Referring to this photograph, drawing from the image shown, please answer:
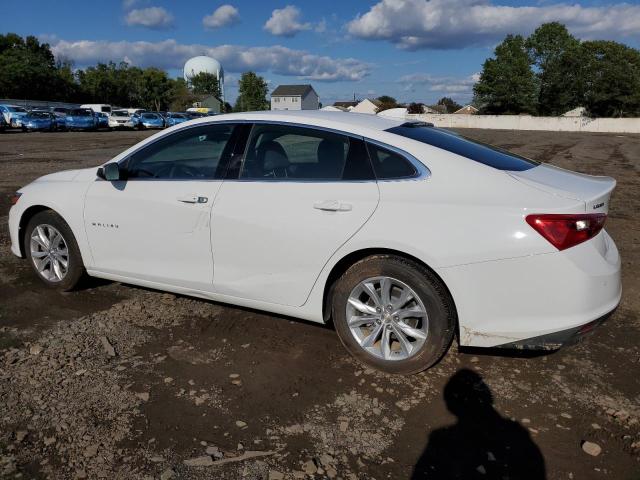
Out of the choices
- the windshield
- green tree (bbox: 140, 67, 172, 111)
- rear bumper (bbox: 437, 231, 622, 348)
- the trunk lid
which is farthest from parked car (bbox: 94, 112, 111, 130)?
green tree (bbox: 140, 67, 172, 111)

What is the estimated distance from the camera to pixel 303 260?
343 centimetres

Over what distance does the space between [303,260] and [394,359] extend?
0.86 metres

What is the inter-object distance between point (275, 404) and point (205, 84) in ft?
349

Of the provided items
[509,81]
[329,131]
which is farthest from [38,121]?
[509,81]

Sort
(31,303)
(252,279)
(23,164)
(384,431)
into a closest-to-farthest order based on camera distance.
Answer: (384,431) < (252,279) < (31,303) < (23,164)

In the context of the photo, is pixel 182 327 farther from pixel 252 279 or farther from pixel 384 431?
pixel 384 431

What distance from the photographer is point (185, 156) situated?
13.7ft

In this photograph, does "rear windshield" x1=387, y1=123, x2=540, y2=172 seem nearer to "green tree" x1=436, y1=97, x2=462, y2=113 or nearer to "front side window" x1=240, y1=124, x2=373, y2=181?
"front side window" x1=240, y1=124, x2=373, y2=181

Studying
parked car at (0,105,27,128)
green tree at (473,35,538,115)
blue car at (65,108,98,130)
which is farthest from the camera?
green tree at (473,35,538,115)

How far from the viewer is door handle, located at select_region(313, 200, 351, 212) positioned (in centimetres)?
328

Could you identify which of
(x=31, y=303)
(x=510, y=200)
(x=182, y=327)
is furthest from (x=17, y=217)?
(x=510, y=200)

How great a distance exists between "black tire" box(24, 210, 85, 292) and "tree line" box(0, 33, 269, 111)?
6414cm

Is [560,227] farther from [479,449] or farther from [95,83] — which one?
[95,83]

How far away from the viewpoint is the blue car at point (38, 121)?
1302 inches
